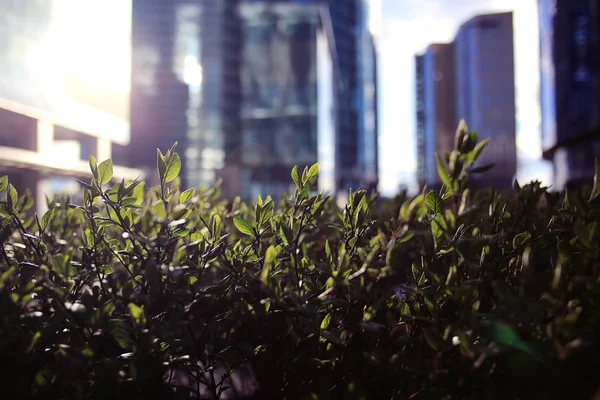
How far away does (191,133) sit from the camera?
4016 cm

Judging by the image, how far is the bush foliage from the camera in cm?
93

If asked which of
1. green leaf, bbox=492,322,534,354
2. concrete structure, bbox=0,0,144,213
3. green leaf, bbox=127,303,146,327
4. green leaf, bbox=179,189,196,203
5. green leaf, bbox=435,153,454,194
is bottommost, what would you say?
green leaf, bbox=492,322,534,354

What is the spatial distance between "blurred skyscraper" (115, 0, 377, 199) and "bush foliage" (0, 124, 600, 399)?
83.2 ft

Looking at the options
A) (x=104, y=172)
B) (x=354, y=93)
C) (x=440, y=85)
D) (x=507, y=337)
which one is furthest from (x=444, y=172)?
(x=354, y=93)

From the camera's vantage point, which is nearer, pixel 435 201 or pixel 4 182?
pixel 435 201

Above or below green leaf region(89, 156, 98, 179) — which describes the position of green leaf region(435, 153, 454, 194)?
below

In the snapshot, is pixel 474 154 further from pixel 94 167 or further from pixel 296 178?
pixel 94 167

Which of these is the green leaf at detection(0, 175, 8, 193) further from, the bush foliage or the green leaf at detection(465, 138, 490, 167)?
the green leaf at detection(465, 138, 490, 167)

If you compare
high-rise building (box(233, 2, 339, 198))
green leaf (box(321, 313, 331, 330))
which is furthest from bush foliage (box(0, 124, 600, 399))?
high-rise building (box(233, 2, 339, 198))

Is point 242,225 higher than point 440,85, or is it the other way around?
point 440,85

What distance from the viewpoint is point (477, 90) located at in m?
31.3

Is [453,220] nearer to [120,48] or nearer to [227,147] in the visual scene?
[120,48]

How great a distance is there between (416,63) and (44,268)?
3437 centimetres

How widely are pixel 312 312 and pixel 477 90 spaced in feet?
114
